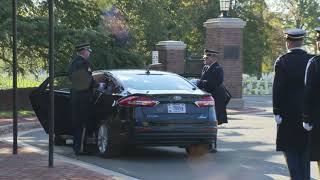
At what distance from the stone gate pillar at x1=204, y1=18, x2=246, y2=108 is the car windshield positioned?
14.7m

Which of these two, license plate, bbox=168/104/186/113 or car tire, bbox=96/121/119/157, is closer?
license plate, bbox=168/104/186/113

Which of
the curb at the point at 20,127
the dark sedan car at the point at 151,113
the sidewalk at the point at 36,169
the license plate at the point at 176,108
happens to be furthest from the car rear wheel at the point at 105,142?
the curb at the point at 20,127

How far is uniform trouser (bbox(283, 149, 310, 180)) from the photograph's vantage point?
21.9 ft

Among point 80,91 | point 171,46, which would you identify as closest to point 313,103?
point 80,91

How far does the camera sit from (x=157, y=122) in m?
10.0

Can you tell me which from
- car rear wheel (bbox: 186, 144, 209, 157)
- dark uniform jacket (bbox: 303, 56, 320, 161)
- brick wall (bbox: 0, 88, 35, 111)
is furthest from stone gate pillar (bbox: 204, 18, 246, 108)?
dark uniform jacket (bbox: 303, 56, 320, 161)

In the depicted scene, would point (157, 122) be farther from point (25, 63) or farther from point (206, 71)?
point (25, 63)

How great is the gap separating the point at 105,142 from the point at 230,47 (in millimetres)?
15926

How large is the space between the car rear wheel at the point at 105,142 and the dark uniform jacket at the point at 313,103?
4661 mm

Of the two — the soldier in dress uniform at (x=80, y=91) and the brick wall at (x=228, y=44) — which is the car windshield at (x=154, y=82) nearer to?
the soldier in dress uniform at (x=80, y=91)

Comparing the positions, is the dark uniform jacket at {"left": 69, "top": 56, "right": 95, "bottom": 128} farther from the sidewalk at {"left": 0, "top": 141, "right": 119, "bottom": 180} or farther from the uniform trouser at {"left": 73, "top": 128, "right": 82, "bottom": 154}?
the sidewalk at {"left": 0, "top": 141, "right": 119, "bottom": 180}

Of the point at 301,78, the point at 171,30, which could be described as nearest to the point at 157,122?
the point at 301,78

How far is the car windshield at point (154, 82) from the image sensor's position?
34.4ft

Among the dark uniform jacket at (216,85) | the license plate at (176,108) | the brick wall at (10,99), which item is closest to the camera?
the license plate at (176,108)
